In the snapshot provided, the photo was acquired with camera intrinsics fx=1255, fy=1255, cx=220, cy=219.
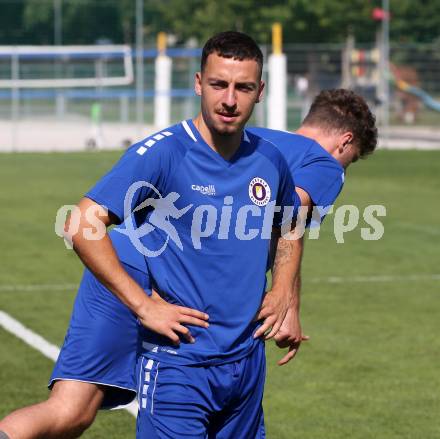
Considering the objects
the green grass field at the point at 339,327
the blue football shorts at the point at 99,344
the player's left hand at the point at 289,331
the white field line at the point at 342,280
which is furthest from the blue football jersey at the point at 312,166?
the white field line at the point at 342,280

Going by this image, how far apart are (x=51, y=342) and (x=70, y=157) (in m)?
19.8

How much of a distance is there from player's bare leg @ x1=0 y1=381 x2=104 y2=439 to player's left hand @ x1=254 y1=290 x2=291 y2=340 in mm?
1074

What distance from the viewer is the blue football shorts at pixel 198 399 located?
185 inches

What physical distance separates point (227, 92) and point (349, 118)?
150cm

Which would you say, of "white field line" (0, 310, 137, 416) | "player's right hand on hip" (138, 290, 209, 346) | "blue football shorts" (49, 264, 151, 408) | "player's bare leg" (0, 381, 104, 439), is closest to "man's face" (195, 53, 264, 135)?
"player's right hand on hip" (138, 290, 209, 346)

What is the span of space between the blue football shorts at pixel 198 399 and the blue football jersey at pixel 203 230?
0.16 ft

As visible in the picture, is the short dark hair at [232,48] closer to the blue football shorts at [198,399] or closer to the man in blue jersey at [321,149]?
the man in blue jersey at [321,149]

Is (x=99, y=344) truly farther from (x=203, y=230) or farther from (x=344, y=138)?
(x=344, y=138)

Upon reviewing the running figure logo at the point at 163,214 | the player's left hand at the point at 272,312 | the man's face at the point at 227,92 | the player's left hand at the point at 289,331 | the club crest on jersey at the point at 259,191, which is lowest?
the player's left hand at the point at 289,331

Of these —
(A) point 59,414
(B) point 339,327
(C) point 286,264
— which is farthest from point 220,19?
(C) point 286,264

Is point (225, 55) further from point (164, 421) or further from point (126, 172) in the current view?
point (164, 421)

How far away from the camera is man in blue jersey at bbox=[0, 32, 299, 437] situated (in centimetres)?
453

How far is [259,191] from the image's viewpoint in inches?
188

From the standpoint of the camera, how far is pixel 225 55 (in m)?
4.58
